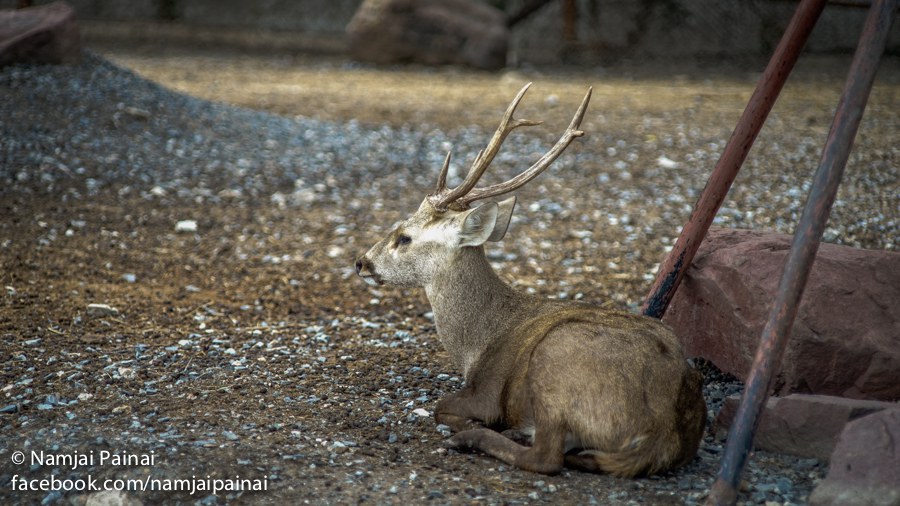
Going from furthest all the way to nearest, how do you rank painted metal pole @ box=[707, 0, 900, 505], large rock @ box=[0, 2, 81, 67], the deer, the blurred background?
the blurred background < large rock @ box=[0, 2, 81, 67] < the deer < painted metal pole @ box=[707, 0, 900, 505]

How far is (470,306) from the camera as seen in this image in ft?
14.0

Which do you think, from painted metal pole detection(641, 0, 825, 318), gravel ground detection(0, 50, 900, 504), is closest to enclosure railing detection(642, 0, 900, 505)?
gravel ground detection(0, 50, 900, 504)

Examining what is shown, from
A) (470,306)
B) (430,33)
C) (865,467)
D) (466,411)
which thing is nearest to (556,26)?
(430,33)

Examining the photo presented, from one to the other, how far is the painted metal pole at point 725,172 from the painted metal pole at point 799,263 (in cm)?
78

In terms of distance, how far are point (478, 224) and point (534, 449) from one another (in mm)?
1070

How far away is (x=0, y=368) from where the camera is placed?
4.61 meters

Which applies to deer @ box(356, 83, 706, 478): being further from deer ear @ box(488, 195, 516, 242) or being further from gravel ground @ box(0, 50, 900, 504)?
gravel ground @ box(0, 50, 900, 504)

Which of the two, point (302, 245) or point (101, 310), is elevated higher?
point (302, 245)

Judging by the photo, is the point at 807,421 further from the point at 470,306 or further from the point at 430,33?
the point at 430,33

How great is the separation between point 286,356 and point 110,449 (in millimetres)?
1461

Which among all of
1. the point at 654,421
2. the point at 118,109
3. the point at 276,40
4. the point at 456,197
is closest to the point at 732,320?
the point at 654,421

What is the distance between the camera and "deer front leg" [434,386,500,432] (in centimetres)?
397

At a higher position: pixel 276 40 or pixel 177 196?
pixel 276 40

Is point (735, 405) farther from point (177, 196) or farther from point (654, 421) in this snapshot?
point (177, 196)
